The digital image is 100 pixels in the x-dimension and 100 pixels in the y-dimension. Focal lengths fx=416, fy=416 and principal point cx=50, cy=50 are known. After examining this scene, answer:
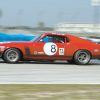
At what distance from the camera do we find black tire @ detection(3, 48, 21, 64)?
16781 millimetres

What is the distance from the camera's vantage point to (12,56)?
55.2 feet

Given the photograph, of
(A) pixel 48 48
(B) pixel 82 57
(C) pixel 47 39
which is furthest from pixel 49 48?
(B) pixel 82 57

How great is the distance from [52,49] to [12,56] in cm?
168

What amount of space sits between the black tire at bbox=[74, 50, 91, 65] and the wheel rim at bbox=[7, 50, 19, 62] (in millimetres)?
2499

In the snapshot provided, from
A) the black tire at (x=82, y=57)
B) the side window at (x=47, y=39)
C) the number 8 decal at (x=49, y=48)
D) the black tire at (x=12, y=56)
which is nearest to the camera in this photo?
the black tire at (x=12, y=56)

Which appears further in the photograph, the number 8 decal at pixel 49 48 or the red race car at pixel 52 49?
the number 8 decal at pixel 49 48

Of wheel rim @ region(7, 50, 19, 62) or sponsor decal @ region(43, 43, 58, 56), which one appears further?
sponsor decal @ region(43, 43, 58, 56)

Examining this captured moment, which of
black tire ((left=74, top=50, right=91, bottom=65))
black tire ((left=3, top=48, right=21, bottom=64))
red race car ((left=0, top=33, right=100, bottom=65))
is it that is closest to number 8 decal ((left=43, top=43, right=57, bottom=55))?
red race car ((left=0, top=33, right=100, bottom=65))

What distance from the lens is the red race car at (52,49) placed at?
1684cm

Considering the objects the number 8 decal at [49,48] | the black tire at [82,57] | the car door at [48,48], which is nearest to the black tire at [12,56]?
the car door at [48,48]

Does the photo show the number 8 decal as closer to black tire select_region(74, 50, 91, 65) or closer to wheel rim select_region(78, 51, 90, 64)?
black tire select_region(74, 50, 91, 65)

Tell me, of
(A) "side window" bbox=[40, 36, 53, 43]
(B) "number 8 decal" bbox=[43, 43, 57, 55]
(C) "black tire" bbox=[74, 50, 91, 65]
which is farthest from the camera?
(C) "black tire" bbox=[74, 50, 91, 65]

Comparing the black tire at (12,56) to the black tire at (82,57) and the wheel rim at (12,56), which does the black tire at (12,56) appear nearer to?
the wheel rim at (12,56)

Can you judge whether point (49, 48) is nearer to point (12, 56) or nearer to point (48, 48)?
point (48, 48)
